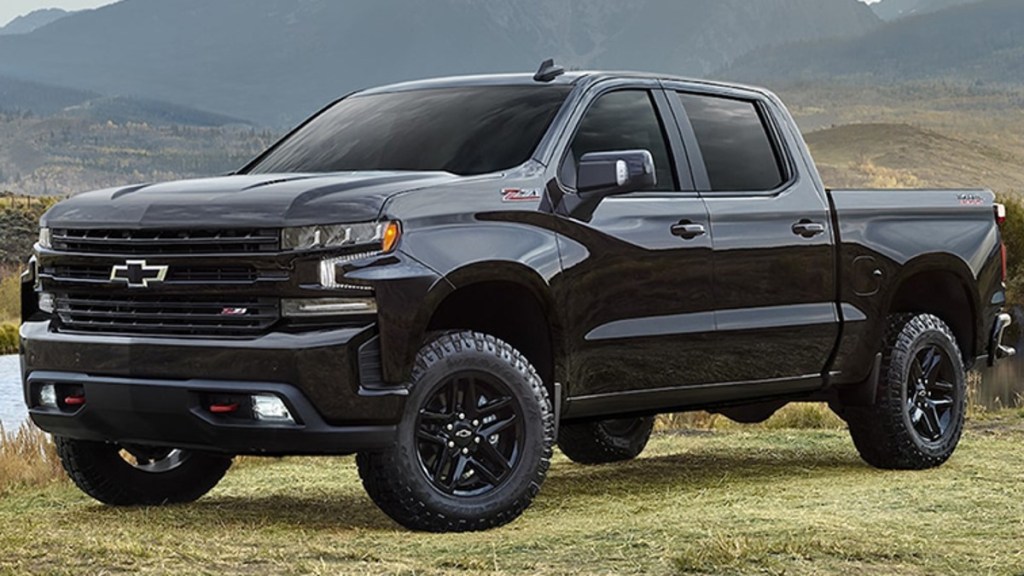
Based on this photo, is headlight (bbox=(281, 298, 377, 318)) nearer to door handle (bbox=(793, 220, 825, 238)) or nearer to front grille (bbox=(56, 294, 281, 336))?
front grille (bbox=(56, 294, 281, 336))

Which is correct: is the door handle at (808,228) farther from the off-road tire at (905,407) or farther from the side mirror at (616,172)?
the side mirror at (616,172)

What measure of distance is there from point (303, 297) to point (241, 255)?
0.30 m

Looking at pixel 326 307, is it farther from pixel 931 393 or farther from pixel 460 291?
pixel 931 393

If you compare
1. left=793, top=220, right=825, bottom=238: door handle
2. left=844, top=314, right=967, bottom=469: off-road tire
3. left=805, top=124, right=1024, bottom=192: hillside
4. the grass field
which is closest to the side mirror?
the grass field

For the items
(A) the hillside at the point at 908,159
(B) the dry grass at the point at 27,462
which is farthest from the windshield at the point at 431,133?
(A) the hillside at the point at 908,159

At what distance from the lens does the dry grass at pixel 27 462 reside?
36.2 ft

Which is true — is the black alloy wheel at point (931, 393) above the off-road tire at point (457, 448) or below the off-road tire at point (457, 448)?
below

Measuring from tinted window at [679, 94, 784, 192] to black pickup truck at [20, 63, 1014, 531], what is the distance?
0.02m

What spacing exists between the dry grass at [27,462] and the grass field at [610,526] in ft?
2.30

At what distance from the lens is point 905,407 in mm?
10469

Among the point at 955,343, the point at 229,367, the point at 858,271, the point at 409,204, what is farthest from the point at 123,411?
the point at 955,343

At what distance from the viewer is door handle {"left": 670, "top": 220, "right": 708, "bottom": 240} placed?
8.70 m

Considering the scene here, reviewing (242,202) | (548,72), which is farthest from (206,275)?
(548,72)

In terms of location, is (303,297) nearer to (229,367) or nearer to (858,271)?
(229,367)
